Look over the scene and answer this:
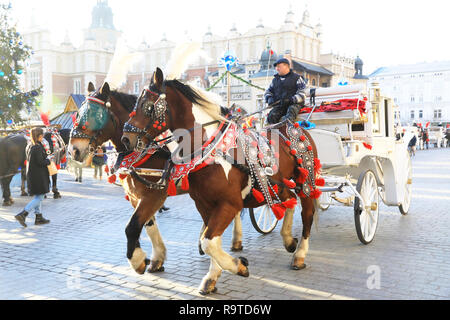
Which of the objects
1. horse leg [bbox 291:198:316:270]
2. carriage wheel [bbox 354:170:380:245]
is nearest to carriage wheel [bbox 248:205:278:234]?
horse leg [bbox 291:198:316:270]

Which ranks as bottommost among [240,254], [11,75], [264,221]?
[240,254]

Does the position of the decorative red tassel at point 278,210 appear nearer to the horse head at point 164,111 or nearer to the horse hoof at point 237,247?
the horse head at point 164,111

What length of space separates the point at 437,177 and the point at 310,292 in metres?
12.7

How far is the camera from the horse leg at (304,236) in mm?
5125

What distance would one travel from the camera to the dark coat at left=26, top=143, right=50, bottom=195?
25.9ft

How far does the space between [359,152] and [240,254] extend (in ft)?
7.54

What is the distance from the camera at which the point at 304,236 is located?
5.39m

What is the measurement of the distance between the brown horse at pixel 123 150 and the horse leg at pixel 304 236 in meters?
1.56

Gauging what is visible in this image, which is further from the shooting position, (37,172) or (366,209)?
(37,172)

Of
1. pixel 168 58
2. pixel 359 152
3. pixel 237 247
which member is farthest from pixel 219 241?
pixel 168 58

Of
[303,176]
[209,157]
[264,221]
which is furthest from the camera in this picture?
[264,221]

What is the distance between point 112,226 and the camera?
25.2ft

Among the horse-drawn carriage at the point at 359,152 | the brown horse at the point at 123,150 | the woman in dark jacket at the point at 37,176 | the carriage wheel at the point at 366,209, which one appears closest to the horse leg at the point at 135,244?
the brown horse at the point at 123,150

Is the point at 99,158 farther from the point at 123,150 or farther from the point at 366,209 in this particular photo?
the point at 366,209
